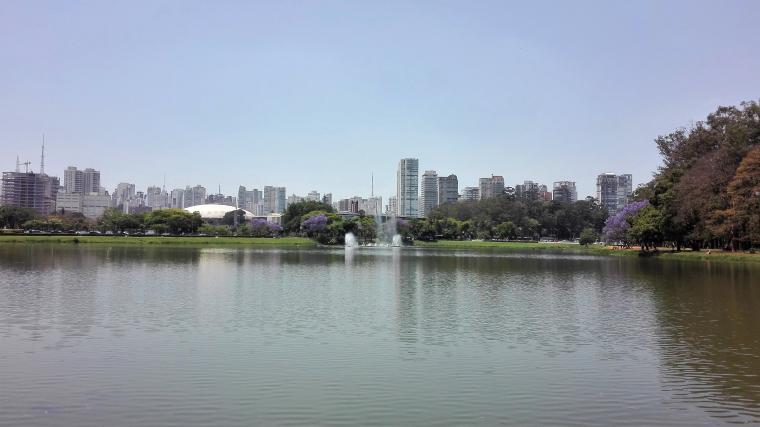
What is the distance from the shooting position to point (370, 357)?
45.2 ft

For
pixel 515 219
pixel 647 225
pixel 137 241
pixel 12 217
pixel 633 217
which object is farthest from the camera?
pixel 515 219

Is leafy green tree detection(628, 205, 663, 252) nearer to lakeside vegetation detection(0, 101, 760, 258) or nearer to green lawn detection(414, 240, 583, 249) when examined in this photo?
lakeside vegetation detection(0, 101, 760, 258)

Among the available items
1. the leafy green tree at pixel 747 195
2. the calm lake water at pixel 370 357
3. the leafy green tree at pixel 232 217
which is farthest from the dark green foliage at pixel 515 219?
the calm lake water at pixel 370 357

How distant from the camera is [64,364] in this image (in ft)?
41.3

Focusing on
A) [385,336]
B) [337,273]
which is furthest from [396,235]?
[385,336]

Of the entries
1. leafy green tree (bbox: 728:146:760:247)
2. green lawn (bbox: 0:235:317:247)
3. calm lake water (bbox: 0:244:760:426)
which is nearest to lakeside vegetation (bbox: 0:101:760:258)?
leafy green tree (bbox: 728:146:760:247)

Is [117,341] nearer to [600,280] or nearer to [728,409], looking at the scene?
[728,409]

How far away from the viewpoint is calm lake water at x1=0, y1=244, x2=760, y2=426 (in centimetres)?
990

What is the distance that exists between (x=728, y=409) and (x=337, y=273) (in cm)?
2992

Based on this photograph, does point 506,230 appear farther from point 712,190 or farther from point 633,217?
point 712,190

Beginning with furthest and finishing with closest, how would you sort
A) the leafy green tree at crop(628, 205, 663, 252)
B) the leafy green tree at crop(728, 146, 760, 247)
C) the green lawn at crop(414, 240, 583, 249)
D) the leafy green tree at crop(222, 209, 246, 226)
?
the leafy green tree at crop(222, 209, 246, 226) < the green lawn at crop(414, 240, 583, 249) < the leafy green tree at crop(628, 205, 663, 252) < the leafy green tree at crop(728, 146, 760, 247)

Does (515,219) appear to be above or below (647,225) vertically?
above

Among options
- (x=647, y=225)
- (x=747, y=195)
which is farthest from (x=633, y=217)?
(x=747, y=195)

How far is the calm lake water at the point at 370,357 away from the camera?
32.5 feet
